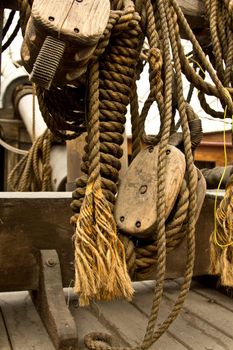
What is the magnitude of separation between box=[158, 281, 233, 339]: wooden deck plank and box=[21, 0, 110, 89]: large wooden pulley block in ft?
3.17

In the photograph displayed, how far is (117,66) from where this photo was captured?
1112 mm

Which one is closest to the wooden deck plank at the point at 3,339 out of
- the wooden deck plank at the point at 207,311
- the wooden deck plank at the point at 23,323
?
the wooden deck plank at the point at 23,323

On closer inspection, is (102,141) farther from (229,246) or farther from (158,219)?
(229,246)

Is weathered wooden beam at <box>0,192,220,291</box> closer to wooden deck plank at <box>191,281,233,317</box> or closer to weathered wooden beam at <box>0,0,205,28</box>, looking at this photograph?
wooden deck plank at <box>191,281,233,317</box>

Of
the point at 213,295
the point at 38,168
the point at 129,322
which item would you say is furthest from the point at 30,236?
the point at 38,168

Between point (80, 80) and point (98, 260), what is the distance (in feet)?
1.45

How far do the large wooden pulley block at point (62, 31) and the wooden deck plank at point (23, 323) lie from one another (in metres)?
0.74

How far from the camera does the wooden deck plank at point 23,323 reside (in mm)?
1327

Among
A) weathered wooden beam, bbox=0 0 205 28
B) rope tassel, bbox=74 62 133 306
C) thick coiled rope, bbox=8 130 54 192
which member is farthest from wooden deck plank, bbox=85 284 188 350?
thick coiled rope, bbox=8 130 54 192

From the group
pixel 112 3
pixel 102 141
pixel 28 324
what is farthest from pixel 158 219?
pixel 28 324

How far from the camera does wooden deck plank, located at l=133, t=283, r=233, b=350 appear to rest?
136 centimetres

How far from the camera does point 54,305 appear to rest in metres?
1.45

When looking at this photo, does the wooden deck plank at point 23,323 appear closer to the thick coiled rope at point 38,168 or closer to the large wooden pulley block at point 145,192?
the large wooden pulley block at point 145,192

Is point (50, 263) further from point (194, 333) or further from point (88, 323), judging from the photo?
point (194, 333)
